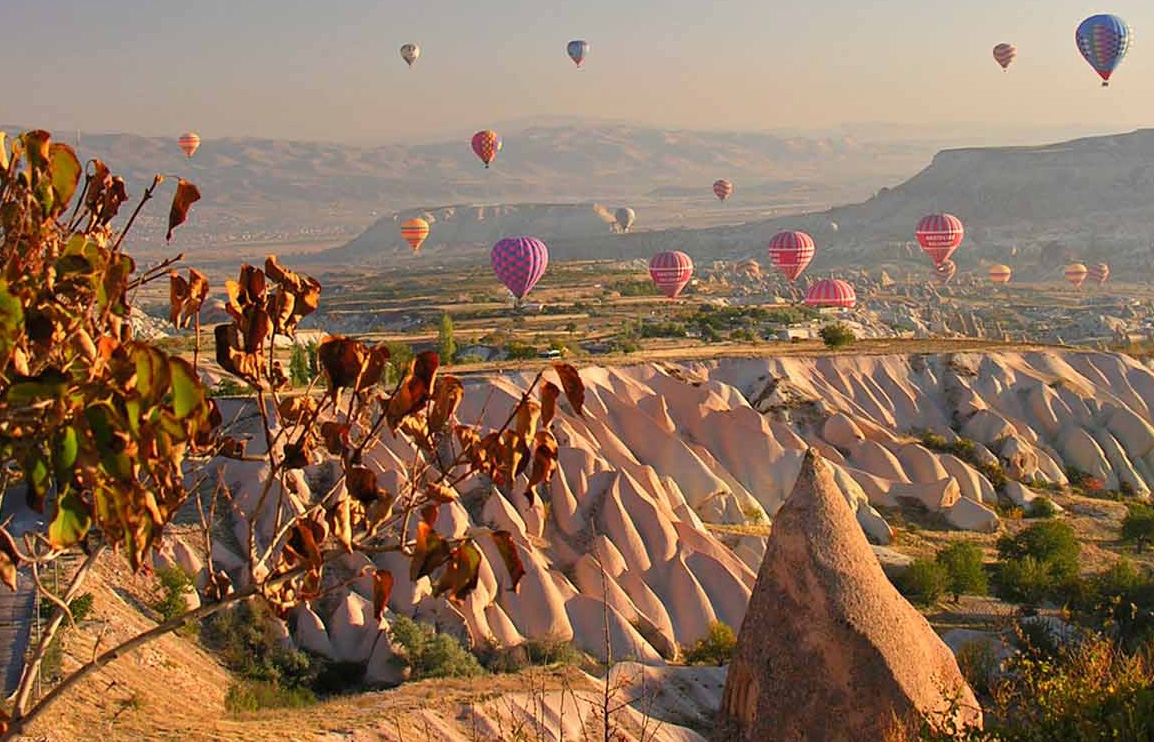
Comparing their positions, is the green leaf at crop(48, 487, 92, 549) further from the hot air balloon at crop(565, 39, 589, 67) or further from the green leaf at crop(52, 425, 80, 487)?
the hot air balloon at crop(565, 39, 589, 67)

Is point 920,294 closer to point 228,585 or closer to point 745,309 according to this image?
point 745,309

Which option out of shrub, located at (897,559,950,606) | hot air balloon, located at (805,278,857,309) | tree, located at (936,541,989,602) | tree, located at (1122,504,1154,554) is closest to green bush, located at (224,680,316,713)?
shrub, located at (897,559,950,606)

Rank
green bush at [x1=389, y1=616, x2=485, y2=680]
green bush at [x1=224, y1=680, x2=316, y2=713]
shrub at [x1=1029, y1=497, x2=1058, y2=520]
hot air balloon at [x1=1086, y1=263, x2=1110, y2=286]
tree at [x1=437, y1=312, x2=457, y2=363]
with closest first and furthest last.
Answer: green bush at [x1=224, y1=680, x2=316, y2=713], green bush at [x1=389, y1=616, x2=485, y2=680], shrub at [x1=1029, y1=497, x2=1058, y2=520], tree at [x1=437, y1=312, x2=457, y2=363], hot air balloon at [x1=1086, y1=263, x2=1110, y2=286]

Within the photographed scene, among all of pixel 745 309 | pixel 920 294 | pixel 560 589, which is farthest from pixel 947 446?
pixel 920 294

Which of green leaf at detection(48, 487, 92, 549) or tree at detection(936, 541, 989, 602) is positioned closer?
green leaf at detection(48, 487, 92, 549)

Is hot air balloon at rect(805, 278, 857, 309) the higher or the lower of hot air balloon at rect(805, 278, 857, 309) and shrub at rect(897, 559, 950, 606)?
the higher

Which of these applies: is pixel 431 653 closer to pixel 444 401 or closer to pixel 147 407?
pixel 444 401

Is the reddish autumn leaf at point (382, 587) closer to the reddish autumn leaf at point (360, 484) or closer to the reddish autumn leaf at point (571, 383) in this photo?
the reddish autumn leaf at point (360, 484)
